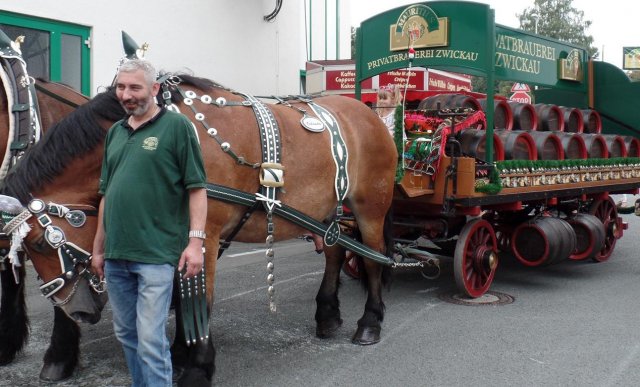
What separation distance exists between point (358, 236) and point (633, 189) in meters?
4.93

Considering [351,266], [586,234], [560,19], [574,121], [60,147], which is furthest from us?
[560,19]

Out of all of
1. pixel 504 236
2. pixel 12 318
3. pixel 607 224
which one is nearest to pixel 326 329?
pixel 12 318

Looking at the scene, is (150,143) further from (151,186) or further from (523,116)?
(523,116)

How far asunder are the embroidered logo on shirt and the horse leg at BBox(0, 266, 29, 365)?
1.88m

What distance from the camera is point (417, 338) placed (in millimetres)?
4734

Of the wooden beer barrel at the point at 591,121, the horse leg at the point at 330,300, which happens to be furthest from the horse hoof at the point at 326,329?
the wooden beer barrel at the point at 591,121

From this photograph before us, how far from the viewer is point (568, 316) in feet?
17.5

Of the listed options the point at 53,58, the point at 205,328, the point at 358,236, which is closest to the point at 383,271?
the point at 358,236

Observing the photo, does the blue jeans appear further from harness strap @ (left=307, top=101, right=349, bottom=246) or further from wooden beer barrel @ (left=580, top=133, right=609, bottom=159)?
wooden beer barrel @ (left=580, top=133, right=609, bottom=159)

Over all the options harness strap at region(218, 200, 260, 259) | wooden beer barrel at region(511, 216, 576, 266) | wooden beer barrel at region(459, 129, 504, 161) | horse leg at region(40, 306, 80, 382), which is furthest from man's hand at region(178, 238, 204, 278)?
wooden beer barrel at region(511, 216, 576, 266)

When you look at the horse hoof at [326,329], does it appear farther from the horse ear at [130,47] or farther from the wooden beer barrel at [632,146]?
the wooden beer barrel at [632,146]

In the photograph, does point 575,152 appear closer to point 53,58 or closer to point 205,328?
point 205,328

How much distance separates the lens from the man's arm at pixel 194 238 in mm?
2707

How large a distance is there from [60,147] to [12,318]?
1502 mm
